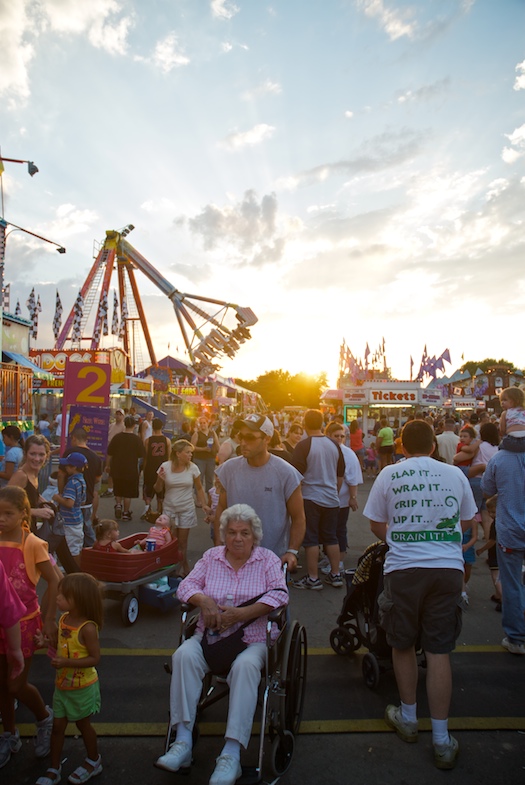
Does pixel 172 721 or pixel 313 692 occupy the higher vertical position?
pixel 172 721

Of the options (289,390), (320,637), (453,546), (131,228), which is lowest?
(320,637)

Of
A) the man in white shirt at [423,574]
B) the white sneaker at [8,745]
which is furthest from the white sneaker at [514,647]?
the white sneaker at [8,745]

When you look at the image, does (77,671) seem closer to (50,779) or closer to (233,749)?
(50,779)

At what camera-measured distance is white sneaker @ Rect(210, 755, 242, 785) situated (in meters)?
2.31

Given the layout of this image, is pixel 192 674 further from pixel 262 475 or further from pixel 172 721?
pixel 262 475

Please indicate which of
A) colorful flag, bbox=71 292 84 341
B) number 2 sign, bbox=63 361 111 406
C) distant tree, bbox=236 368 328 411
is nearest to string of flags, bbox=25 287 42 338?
colorful flag, bbox=71 292 84 341

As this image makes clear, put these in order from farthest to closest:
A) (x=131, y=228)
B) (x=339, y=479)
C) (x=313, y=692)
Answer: (x=131, y=228), (x=339, y=479), (x=313, y=692)

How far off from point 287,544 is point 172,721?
59.1 inches

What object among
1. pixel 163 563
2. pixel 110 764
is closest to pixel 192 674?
pixel 110 764

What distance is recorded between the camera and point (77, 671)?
8.45 ft

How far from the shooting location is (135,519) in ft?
29.0

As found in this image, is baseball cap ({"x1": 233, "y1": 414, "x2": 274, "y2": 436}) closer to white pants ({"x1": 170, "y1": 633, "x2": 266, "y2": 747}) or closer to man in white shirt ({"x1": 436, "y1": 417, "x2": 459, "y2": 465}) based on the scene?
white pants ({"x1": 170, "y1": 633, "x2": 266, "y2": 747})

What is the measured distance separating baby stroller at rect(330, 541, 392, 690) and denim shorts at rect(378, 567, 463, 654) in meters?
0.64

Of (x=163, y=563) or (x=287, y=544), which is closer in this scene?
(x=287, y=544)
